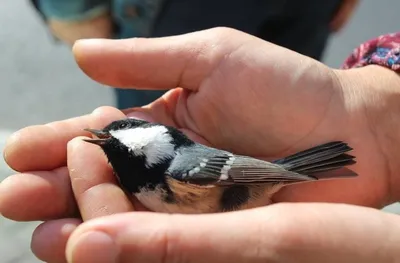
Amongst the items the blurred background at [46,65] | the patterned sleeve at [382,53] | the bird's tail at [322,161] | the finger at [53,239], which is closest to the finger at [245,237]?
the finger at [53,239]

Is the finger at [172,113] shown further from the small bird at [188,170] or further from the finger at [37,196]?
the finger at [37,196]

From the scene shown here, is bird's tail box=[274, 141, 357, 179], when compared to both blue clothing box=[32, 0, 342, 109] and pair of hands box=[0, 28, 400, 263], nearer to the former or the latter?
pair of hands box=[0, 28, 400, 263]

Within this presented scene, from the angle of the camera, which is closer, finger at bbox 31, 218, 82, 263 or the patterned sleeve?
finger at bbox 31, 218, 82, 263

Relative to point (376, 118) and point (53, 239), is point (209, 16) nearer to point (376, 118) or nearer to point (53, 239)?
point (376, 118)

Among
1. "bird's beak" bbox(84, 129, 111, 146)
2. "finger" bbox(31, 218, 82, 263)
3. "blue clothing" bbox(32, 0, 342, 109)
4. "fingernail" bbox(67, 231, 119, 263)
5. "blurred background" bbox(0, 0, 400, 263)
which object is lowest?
"blurred background" bbox(0, 0, 400, 263)

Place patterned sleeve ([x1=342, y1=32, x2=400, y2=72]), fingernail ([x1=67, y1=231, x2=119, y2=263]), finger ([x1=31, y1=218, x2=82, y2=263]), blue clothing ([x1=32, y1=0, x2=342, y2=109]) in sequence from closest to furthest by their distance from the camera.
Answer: fingernail ([x1=67, y1=231, x2=119, y2=263]) → finger ([x1=31, y1=218, x2=82, y2=263]) → patterned sleeve ([x1=342, y1=32, x2=400, y2=72]) → blue clothing ([x1=32, y1=0, x2=342, y2=109])

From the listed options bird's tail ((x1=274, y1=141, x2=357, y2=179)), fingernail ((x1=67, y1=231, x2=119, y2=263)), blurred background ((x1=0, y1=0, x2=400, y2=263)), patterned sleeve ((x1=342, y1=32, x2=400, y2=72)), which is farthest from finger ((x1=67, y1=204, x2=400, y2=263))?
blurred background ((x1=0, y1=0, x2=400, y2=263))

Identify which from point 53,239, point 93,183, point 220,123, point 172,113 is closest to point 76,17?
point 172,113
